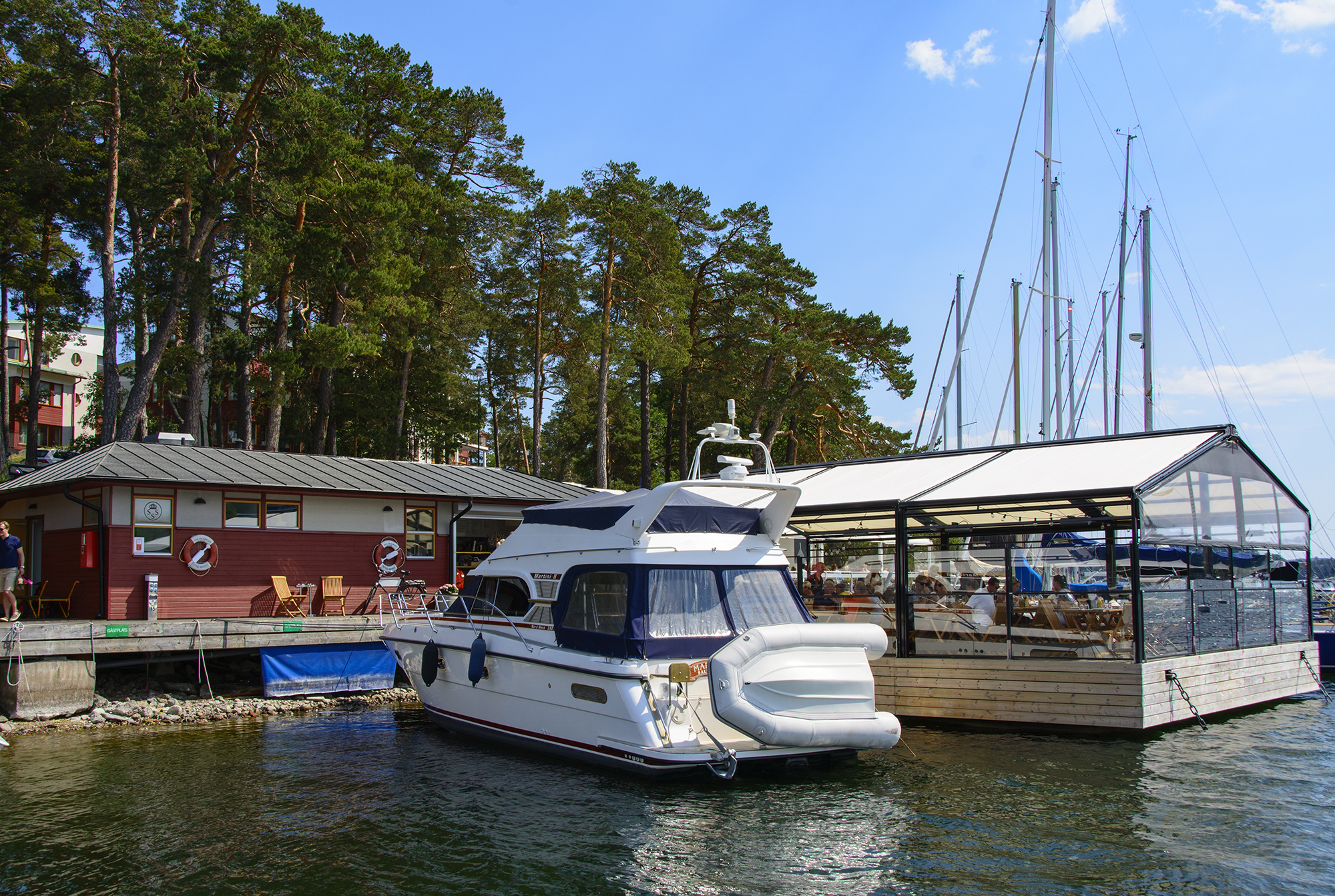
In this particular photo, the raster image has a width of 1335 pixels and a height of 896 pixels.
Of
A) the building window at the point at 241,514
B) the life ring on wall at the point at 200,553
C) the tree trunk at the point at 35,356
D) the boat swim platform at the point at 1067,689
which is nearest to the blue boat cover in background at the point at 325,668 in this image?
the life ring on wall at the point at 200,553

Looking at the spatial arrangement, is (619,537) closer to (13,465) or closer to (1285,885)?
(1285,885)

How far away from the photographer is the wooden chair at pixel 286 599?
15695mm

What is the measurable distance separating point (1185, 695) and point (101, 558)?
15.3 metres

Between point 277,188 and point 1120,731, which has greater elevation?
point 277,188

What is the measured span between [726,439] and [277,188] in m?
16.1

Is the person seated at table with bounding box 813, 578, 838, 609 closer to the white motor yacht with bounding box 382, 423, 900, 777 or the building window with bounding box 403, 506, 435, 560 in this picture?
the white motor yacht with bounding box 382, 423, 900, 777

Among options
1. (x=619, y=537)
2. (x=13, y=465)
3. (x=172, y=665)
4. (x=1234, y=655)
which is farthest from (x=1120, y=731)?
(x=13, y=465)

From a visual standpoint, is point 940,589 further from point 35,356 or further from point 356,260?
point 35,356

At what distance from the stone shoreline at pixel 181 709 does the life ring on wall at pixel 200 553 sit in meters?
2.20

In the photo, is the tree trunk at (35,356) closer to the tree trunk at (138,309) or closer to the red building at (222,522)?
the tree trunk at (138,309)

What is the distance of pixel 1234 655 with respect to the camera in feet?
42.1

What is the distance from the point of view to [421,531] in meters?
17.9

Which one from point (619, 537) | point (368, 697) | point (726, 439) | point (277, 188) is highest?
point (277, 188)

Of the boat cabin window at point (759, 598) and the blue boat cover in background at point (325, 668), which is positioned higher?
the boat cabin window at point (759, 598)
